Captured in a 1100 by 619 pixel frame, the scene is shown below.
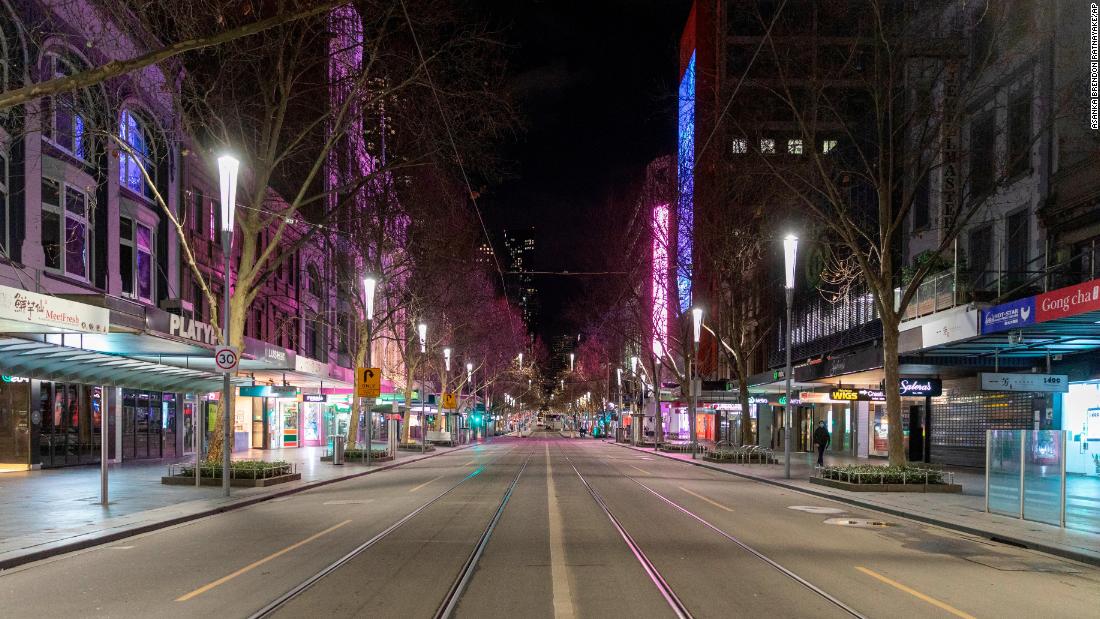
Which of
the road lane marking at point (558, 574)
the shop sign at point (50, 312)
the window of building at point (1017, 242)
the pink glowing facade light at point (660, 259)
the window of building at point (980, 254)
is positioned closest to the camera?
the road lane marking at point (558, 574)

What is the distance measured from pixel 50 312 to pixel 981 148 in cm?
2614

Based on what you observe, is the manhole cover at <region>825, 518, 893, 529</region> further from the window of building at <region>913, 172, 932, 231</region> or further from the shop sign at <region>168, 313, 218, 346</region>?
the window of building at <region>913, 172, 932, 231</region>

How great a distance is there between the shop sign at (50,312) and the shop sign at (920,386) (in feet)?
78.9

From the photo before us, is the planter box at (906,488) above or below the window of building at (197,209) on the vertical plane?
below

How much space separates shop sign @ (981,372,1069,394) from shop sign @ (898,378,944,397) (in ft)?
22.7

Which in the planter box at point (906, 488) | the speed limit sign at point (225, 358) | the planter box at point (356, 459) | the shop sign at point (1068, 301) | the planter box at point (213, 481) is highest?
the shop sign at point (1068, 301)

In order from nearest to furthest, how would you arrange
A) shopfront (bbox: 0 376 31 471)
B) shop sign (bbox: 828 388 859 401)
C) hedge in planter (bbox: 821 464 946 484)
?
hedge in planter (bbox: 821 464 946 484) < shopfront (bbox: 0 376 31 471) < shop sign (bbox: 828 388 859 401)

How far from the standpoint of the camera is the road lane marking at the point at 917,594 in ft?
29.4

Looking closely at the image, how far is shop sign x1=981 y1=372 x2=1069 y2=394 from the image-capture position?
22.7m

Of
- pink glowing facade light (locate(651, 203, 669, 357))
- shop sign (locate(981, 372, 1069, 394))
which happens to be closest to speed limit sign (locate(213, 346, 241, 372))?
shop sign (locate(981, 372, 1069, 394))

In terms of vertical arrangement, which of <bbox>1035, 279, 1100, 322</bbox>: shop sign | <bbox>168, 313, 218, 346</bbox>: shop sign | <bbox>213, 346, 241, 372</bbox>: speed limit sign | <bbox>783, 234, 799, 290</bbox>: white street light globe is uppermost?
<bbox>783, 234, 799, 290</bbox>: white street light globe

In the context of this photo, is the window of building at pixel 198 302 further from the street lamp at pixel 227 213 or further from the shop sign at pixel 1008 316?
the shop sign at pixel 1008 316

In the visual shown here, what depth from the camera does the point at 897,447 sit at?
2470 cm

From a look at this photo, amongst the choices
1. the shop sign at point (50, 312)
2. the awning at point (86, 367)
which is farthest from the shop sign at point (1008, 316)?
the awning at point (86, 367)
